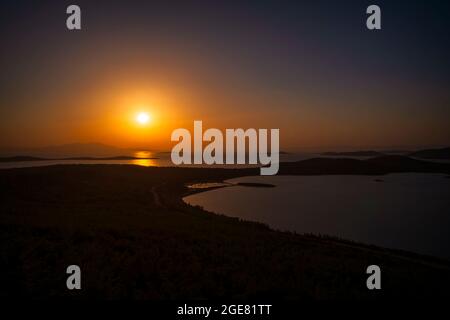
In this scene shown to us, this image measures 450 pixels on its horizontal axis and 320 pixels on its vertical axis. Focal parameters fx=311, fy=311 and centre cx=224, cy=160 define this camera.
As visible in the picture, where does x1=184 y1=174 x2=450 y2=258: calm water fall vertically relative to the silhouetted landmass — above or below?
above

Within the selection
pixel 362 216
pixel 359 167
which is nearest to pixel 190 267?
pixel 362 216

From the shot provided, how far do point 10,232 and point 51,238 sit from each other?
7.41 ft

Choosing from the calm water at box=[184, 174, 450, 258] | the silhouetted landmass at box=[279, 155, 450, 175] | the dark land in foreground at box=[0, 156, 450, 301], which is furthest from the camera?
the silhouetted landmass at box=[279, 155, 450, 175]

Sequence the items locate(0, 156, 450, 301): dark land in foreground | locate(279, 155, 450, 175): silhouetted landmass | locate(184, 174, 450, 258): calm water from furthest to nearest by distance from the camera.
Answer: locate(279, 155, 450, 175): silhouetted landmass, locate(184, 174, 450, 258): calm water, locate(0, 156, 450, 301): dark land in foreground

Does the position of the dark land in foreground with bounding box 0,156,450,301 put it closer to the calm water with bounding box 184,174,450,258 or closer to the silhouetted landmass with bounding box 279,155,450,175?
the calm water with bounding box 184,174,450,258

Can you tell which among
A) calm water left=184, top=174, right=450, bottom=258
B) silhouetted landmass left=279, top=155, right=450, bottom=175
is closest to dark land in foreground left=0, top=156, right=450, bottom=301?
calm water left=184, top=174, right=450, bottom=258

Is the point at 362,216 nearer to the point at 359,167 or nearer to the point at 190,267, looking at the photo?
the point at 190,267

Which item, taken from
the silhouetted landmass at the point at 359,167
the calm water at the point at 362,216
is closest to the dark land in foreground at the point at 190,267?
the calm water at the point at 362,216

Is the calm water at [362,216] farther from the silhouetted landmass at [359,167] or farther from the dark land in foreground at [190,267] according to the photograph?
the silhouetted landmass at [359,167]
